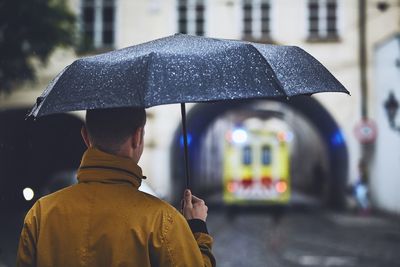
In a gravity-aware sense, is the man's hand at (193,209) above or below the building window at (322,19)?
below

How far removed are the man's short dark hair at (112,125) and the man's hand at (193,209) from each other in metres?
0.38

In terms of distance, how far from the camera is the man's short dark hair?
2.40 meters

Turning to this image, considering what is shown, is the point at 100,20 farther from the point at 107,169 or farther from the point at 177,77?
the point at 107,169

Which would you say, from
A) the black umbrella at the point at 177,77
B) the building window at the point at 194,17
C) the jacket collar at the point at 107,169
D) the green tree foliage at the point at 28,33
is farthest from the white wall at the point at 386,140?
the jacket collar at the point at 107,169

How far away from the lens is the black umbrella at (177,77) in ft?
8.50

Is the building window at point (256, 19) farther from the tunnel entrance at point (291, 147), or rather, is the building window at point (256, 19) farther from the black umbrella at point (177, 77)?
the black umbrella at point (177, 77)

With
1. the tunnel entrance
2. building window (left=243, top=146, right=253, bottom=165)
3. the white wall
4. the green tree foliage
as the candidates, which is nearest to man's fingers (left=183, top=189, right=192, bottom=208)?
the tunnel entrance

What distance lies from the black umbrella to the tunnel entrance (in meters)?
11.3

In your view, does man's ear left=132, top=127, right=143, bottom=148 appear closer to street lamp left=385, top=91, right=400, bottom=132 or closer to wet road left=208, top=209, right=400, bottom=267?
wet road left=208, top=209, right=400, bottom=267

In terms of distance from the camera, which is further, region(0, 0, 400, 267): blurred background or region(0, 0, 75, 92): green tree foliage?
region(0, 0, 400, 267): blurred background

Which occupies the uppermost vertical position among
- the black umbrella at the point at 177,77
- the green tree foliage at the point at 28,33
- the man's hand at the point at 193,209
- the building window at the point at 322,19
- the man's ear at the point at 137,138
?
the building window at the point at 322,19

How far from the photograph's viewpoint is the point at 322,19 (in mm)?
21594

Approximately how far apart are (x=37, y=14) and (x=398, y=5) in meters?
11.0

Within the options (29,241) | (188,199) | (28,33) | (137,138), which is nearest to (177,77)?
(137,138)
